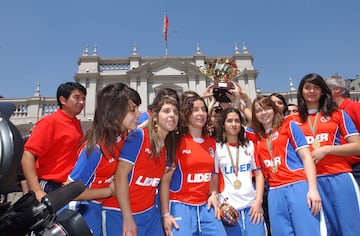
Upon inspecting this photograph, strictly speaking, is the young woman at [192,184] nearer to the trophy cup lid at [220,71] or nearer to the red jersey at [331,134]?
the red jersey at [331,134]

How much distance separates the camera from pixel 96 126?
222 cm

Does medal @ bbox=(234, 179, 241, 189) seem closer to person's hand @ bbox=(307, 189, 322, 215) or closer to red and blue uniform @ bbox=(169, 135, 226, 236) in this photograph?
red and blue uniform @ bbox=(169, 135, 226, 236)

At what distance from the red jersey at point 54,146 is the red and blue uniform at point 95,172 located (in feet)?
2.71

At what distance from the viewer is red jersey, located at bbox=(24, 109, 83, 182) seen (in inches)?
108

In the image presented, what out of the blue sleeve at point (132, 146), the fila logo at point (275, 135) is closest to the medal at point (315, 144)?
the fila logo at point (275, 135)

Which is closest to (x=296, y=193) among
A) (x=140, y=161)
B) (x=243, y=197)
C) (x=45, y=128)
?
(x=243, y=197)

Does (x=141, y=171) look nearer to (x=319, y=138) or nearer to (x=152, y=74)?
(x=319, y=138)

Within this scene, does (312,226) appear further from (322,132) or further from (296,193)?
(322,132)

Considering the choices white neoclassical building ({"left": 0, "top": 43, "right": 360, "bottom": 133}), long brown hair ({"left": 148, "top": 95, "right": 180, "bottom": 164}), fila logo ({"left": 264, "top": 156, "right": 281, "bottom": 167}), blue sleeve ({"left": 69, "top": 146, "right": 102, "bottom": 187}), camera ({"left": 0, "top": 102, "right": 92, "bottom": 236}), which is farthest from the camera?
white neoclassical building ({"left": 0, "top": 43, "right": 360, "bottom": 133})

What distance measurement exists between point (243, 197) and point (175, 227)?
0.86m

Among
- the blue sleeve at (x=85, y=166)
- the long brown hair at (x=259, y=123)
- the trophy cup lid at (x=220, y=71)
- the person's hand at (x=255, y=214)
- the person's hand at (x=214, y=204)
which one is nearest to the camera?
the blue sleeve at (x=85, y=166)

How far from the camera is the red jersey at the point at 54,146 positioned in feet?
9.00

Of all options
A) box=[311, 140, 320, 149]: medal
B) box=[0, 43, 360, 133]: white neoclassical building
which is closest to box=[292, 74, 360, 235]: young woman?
box=[311, 140, 320, 149]: medal

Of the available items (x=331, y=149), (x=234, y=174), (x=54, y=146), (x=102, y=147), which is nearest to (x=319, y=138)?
(x=331, y=149)
